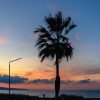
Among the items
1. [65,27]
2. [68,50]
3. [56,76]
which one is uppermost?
[65,27]

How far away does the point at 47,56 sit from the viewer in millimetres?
46750

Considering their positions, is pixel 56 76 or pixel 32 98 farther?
pixel 32 98

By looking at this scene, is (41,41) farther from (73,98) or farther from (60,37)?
(73,98)

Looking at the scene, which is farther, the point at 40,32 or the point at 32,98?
the point at 32,98

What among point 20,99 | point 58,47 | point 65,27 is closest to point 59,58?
point 58,47

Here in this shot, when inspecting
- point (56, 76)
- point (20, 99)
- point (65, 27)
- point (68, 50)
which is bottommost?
point (20, 99)

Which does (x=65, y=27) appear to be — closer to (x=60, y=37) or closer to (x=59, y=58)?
(x=60, y=37)

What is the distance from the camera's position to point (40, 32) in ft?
159

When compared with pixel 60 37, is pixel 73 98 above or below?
below

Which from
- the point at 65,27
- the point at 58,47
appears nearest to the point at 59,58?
the point at 58,47

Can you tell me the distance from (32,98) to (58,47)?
957 cm

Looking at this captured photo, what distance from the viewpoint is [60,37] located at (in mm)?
48094

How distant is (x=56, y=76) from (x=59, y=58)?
2395 millimetres

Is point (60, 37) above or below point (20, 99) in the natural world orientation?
above
